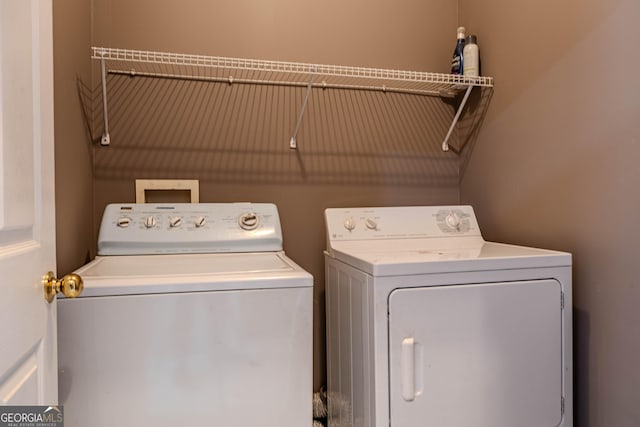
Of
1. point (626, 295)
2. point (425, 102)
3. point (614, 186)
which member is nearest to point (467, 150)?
point (425, 102)

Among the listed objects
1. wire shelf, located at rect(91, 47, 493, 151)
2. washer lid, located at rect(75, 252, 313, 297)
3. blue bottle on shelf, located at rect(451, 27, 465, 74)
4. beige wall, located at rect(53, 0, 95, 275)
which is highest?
blue bottle on shelf, located at rect(451, 27, 465, 74)

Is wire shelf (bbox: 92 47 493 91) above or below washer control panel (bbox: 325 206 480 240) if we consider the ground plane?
above

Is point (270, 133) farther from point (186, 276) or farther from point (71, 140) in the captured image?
point (186, 276)

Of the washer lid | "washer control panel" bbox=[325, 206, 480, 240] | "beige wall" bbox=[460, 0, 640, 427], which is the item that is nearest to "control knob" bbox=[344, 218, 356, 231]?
"washer control panel" bbox=[325, 206, 480, 240]

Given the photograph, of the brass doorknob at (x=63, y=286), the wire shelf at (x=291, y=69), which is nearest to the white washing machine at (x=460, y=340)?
the brass doorknob at (x=63, y=286)

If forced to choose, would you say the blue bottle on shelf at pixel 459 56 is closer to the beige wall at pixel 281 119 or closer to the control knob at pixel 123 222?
the beige wall at pixel 281 119

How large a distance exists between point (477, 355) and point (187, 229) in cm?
114

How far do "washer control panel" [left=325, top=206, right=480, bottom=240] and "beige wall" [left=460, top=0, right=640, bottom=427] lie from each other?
192mm

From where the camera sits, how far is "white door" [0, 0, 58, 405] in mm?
638

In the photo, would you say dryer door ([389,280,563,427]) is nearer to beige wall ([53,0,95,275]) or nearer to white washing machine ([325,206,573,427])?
white washing machine ([325,206,573,427])

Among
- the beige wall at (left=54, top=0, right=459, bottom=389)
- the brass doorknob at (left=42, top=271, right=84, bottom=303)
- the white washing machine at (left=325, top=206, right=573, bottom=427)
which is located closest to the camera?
the brass doorknob at (left=42, top=271, right=84, bottom=303)

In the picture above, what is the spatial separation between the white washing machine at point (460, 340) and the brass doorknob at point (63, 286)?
75 centimetres

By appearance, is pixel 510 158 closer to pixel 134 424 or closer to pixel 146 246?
Result: pixel 146 246

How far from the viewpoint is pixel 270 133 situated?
1.87 meters
